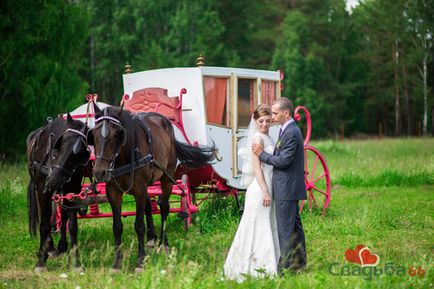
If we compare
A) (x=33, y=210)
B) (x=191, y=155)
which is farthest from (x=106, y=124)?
(x=191, y=155)

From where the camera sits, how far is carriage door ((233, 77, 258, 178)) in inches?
365

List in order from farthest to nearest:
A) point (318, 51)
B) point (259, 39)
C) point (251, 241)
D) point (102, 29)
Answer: point (259, 39), point (318, 51), point (102, 29), point (251, 241)

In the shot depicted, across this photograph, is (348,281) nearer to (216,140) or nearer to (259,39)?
(216,140)

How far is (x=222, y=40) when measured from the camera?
4075 cm

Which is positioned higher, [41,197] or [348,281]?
[41,197]

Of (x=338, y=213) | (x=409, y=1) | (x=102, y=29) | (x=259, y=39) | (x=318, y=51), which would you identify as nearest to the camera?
(x=338, y=213)

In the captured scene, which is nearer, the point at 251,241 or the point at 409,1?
the point at 251,241

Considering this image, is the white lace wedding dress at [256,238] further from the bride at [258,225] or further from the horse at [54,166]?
the horse at [54,166]

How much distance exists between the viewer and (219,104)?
9.21m

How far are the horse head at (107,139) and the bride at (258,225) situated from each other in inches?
55.1

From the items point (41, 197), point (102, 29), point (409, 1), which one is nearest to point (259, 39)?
point (102, 29)

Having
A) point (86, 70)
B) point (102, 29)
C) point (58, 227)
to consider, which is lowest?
point (58, 227)

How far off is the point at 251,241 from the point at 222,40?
35.6 meters

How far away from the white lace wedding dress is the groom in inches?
→ 4.3
